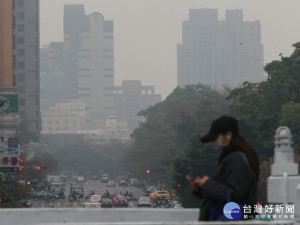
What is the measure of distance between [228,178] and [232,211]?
37cm

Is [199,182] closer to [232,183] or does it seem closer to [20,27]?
[232,183]

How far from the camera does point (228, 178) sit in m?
8.13

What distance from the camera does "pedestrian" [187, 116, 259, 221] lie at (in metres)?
8.08

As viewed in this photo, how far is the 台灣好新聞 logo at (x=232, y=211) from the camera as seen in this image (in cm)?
821

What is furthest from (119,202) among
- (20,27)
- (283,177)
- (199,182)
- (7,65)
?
(20,27)

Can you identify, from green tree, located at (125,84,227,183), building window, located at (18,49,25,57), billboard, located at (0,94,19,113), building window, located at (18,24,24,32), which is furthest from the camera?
building window, located at (18,24,24,32)

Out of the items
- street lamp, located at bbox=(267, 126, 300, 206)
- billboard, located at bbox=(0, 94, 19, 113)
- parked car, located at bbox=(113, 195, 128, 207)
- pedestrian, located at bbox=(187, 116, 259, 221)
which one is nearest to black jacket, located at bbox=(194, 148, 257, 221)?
pedestrian, located at bbox=(187, 116, 259, 221)

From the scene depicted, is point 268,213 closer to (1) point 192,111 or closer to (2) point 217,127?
(2) point 217,127

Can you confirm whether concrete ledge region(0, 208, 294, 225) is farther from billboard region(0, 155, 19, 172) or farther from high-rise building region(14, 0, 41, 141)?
high-rise building region(14, 0, 41, 141)

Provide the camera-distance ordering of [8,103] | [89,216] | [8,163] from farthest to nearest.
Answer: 1. [8,103]
2. [8,163]
3. [89,216]

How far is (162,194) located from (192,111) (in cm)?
2011

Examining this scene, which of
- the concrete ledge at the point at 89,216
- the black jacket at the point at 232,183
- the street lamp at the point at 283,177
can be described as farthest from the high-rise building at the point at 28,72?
the black jacket at the point at 232,183

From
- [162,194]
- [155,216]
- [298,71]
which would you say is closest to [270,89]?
[298,71]

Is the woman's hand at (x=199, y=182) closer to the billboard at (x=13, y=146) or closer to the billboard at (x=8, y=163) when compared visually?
the billboard at (x=8, y=163)
